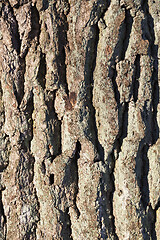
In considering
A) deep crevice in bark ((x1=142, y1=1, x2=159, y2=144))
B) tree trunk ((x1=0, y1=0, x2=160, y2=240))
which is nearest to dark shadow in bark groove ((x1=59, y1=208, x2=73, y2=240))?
tree trunk ((x1=0, y1=0, x2=160, y2=240))

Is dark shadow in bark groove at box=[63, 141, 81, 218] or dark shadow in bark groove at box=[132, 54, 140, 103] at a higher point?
dark shadow in bark groove at box=[132, 54, 140, 103]

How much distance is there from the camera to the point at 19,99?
1429 mm

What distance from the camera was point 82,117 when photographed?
4.53 feet

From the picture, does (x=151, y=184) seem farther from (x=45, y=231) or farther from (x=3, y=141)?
(x=3, y=141)

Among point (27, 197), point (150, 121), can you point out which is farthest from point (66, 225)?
point (150, 121)

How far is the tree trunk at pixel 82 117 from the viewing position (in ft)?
4.53

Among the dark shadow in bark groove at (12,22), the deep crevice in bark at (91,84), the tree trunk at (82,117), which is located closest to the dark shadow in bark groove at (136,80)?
the tree trunk at (82,117)

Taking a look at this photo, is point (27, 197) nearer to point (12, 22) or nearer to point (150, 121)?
point (150, 121)

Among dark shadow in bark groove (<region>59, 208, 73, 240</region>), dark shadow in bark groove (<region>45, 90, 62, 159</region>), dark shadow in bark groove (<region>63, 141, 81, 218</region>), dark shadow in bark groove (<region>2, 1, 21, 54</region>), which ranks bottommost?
dark shadow in bark groove (<region>59, 208, 73, 240</region>)

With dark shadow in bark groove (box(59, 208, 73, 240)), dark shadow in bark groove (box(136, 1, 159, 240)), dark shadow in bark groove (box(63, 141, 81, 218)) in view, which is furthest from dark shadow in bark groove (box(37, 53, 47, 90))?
dark shadow in bark groove (box(59, 208, 73, 240))

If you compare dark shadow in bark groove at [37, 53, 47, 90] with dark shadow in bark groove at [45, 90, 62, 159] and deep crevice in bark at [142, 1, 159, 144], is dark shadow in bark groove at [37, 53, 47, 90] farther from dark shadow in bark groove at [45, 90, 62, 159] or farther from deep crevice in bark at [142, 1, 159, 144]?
deep crevice in bark at [142, 1, 159, 144]

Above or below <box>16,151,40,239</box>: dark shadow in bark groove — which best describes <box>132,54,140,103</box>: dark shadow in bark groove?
above

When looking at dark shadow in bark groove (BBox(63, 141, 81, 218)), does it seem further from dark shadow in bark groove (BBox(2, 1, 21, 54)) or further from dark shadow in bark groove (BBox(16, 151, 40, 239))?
dark shadow in bark groove (BBox(2, 1, 21, 54))

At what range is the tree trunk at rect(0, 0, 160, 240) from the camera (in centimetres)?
138
